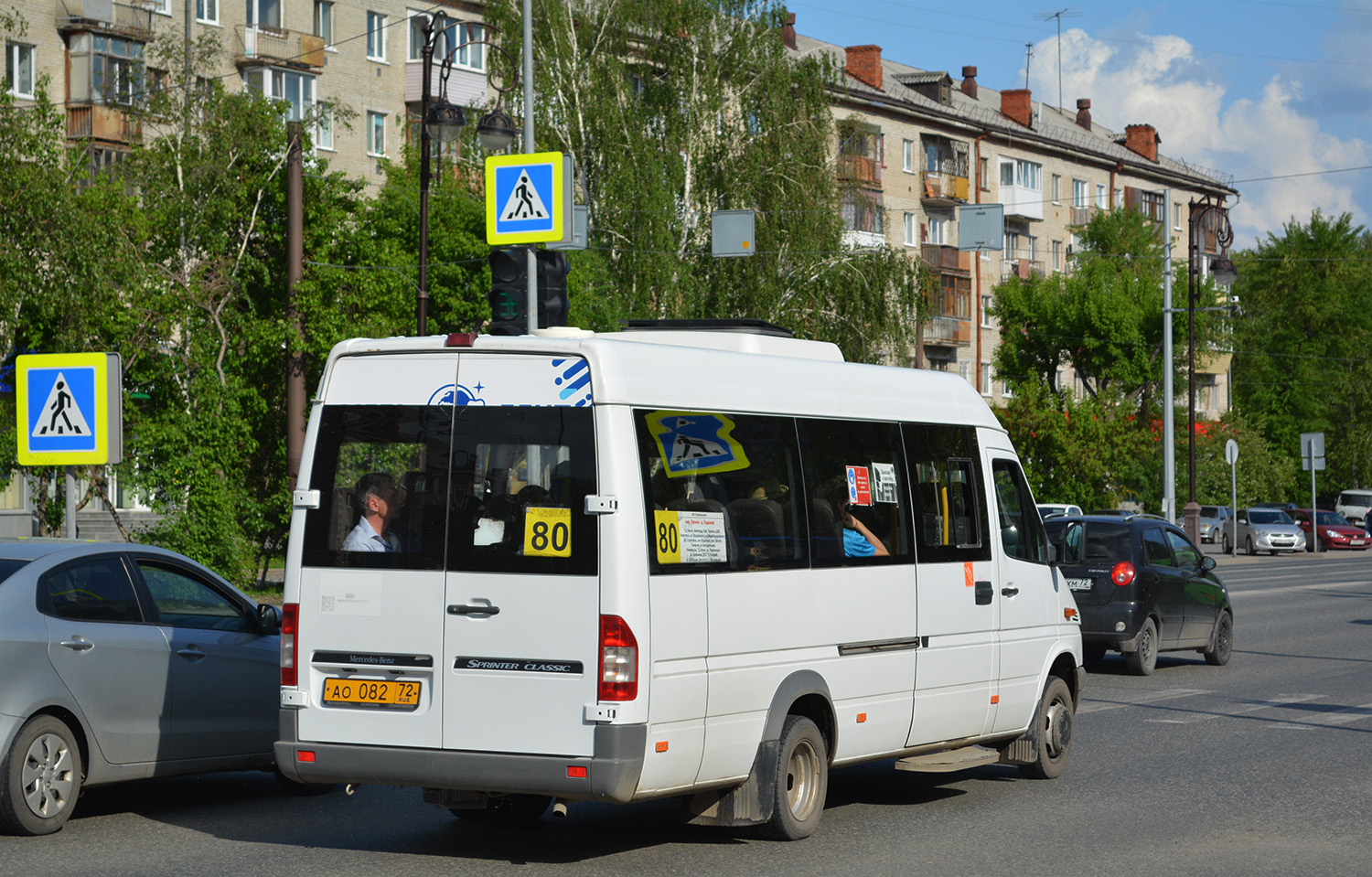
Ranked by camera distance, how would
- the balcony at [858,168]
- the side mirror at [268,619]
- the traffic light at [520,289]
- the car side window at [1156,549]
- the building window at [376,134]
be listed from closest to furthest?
the side mirror at [268,619], the traffic light at [520,289], the car side window at [1156,549], the balcony at [858,168], the building window at [376,134]

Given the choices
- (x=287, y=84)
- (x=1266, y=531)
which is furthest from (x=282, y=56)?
(x=1266, y=531)

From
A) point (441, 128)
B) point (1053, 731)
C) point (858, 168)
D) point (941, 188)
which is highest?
point (941, 188)

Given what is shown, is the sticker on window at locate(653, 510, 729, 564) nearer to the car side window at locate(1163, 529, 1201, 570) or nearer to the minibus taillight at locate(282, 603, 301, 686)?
the minibus taillight at locate(282, 603, 301, 686)

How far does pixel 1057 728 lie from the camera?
1118cm

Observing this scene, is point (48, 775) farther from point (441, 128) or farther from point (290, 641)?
point (441, 128)

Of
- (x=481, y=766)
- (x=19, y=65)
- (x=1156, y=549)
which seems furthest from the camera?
(x=19, y=65)

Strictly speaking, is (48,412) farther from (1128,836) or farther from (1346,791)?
(1346,791)

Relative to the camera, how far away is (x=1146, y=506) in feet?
202

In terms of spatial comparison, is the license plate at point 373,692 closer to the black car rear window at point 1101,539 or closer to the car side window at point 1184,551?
the black car rear window at point 1101,539

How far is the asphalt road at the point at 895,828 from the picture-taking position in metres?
8.16

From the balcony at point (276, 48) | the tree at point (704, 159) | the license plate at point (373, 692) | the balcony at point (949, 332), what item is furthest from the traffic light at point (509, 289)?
the balcony at point (949, 332)

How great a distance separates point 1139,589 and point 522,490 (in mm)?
11188

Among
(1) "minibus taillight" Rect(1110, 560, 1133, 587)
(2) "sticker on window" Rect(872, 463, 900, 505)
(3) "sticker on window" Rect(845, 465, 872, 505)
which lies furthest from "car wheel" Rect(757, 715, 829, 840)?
(1) "minibus taillight" Rect(1110, 560, 1133, 587)

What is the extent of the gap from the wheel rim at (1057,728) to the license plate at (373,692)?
456 centimetres
